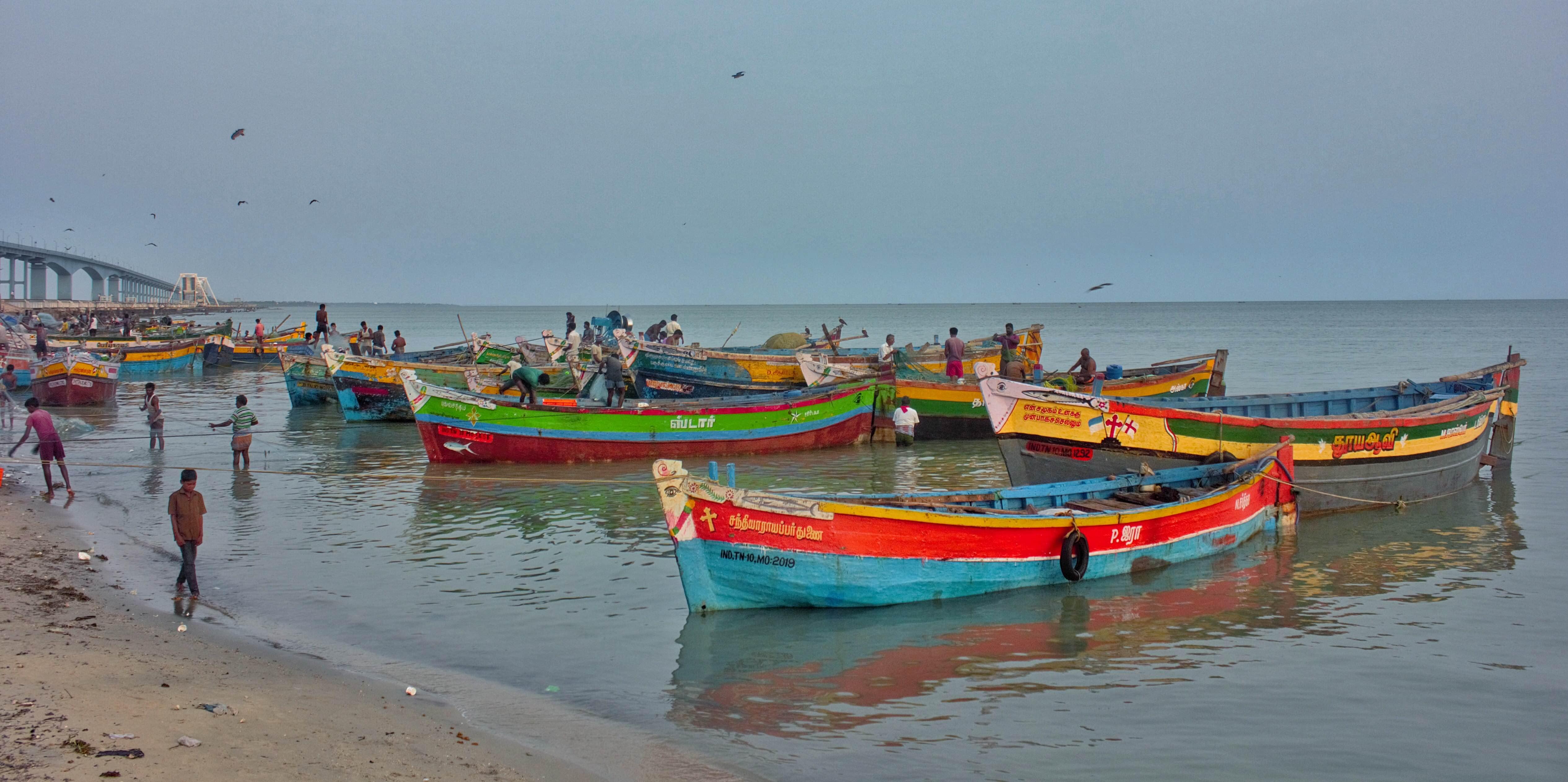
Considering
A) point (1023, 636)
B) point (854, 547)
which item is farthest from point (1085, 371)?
point (854, 547)

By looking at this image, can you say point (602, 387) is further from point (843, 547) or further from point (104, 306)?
point (104, 306)

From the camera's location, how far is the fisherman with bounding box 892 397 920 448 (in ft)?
76.0

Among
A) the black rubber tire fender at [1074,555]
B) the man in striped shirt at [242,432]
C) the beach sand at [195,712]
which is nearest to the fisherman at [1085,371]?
the black rubber tire fender at [1074,555]

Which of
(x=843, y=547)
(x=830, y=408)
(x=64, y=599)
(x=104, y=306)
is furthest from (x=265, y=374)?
(x=104, y=306)

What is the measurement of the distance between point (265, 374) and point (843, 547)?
42499 millimetres

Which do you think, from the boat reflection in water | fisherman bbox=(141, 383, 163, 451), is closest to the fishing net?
fisherman bbox=(141, 383, 163, 451)

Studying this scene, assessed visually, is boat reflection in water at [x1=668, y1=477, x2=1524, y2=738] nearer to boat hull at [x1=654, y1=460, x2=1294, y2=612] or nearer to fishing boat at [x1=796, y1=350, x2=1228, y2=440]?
boat hull at [x1=654, y1=460, x2=1294, y2=612]

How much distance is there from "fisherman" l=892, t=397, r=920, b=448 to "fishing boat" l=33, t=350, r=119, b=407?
2325 cm

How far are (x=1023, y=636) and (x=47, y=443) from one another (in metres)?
14.9

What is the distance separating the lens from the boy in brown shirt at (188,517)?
1020cm

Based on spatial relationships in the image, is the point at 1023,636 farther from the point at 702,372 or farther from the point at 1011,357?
the point at 702,372

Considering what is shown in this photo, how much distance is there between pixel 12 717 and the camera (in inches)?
251

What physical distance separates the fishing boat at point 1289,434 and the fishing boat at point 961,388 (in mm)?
5539

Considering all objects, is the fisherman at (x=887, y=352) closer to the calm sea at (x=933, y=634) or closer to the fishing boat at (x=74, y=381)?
the calm sea at (x=933, y=634)
